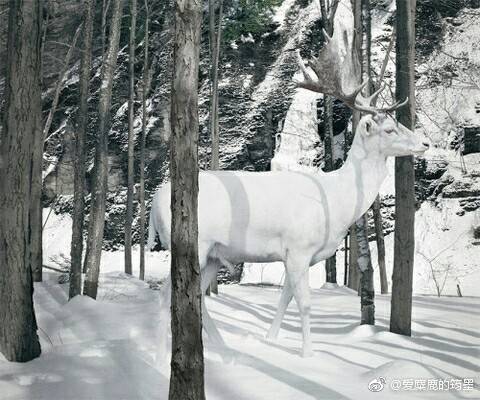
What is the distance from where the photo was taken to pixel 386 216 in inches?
1067

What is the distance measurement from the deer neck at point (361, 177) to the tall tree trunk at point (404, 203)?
750 mm

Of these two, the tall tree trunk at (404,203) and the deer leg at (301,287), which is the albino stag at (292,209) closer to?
the deer leg at (301,287)

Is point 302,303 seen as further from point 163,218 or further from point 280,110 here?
point 280,110

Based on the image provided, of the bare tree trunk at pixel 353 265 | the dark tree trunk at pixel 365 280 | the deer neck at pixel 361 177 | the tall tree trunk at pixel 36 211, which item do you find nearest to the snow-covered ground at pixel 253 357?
the dark tree trunk at pixel 365 280

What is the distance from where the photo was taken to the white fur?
27.0 feet

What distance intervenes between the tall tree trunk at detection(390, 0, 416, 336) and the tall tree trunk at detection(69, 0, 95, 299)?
253 inches

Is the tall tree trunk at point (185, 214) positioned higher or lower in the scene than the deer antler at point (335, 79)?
lower

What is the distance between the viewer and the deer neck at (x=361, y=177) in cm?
861

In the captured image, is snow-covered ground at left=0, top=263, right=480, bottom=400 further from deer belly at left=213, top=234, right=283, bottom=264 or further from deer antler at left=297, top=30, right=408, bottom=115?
deer antler at left=297, top=30, right=408, bottom=115

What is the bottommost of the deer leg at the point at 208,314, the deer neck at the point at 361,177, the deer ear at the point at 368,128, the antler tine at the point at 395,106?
the deer leg at the point at 208,314

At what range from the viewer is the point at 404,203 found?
9.34 metres

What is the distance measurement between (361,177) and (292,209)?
3.64 ft

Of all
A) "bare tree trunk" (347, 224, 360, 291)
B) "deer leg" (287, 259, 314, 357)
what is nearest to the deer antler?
"deer leg" (287, 259, 314, 357)

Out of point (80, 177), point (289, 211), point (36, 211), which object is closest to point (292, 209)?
point (289, 211)
